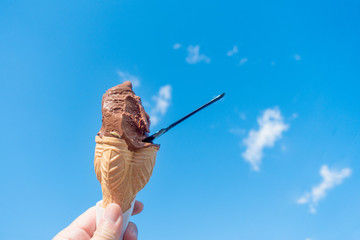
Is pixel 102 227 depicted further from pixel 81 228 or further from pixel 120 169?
pixel 81 228

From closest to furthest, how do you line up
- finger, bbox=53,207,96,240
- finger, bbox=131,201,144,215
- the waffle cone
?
1. the waffle cone
2. finger, bbox=53,207,96,240
3. finger, bbox=131,201,144,215

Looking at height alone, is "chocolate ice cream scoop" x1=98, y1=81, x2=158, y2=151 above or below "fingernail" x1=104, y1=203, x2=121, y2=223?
above

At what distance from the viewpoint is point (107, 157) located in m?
3.28

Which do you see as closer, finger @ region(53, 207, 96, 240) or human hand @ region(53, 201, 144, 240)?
human hand @ region(53, 201, 144, 240)

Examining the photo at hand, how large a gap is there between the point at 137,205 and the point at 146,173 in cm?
126

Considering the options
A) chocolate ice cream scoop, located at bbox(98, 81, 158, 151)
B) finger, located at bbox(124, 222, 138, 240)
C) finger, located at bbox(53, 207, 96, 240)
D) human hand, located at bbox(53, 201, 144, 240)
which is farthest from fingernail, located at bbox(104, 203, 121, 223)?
finger, located at bbox(53, 207, 96, 240)

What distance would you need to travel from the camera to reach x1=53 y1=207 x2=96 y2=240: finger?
381 centimetres

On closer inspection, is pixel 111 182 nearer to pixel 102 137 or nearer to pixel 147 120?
pixel 102 137

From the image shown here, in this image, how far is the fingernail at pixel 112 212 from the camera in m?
3.24

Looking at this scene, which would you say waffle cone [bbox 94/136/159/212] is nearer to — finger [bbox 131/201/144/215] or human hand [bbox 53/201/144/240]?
human hand [bbox 53/201/144/240]

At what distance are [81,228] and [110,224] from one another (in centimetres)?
112

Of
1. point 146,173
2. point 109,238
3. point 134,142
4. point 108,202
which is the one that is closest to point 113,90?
point 134,142

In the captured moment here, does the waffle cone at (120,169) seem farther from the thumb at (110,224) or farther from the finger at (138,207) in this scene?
the finger at (138,207)

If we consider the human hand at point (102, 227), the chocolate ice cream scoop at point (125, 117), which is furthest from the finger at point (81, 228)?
the chocolate ice cream scoop at point (125, 117)
